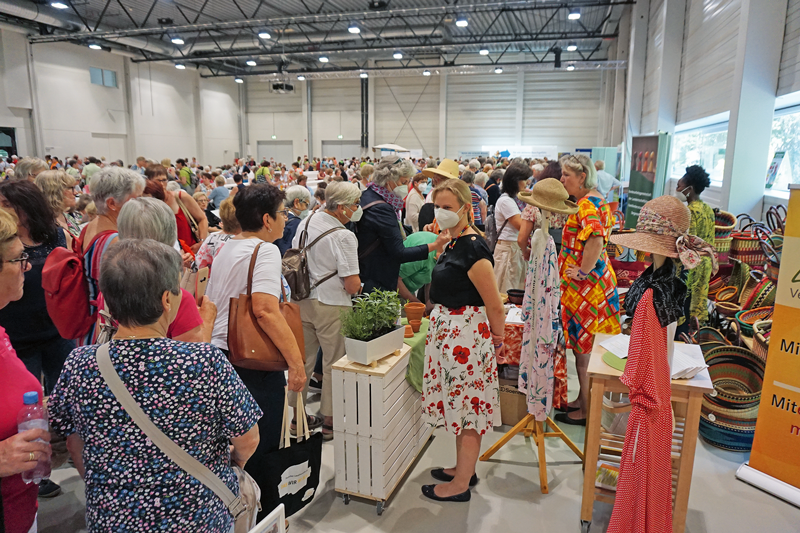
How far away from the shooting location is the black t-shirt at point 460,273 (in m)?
2.45

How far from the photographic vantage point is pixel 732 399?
3.18 m

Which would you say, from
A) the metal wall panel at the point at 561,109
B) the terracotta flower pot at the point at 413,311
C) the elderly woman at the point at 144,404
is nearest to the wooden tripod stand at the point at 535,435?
the terracotta flower pot at the point at 413,311

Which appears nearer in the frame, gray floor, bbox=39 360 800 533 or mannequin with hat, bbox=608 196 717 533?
mannequin with hat, bbox=608 196 717 533

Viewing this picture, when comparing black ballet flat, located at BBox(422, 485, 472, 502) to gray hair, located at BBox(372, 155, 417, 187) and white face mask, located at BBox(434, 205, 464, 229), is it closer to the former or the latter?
white face mask, located at BBox(434, 205, 464, 229)

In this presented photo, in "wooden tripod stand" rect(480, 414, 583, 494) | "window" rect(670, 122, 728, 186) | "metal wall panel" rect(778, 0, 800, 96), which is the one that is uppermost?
"metal wall panel" rect(778, 0, 800, 96)

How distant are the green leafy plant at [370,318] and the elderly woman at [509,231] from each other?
2423mm

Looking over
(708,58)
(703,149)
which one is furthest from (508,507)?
(703,149)

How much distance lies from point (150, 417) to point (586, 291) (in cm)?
261

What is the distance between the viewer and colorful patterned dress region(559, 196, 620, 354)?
312 centimetres

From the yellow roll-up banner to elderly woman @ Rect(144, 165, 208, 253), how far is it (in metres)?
3.99

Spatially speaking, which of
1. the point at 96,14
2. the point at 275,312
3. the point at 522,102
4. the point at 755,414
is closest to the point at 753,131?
the point at 755,414

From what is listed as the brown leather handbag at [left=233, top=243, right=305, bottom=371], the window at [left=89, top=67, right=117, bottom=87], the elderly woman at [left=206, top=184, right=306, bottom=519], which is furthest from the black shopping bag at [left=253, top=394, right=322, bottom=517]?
the window at [left=89, top=67, right=117, bottom=87]

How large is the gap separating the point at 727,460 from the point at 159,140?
75.0 ft

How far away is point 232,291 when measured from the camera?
222 centimetres
